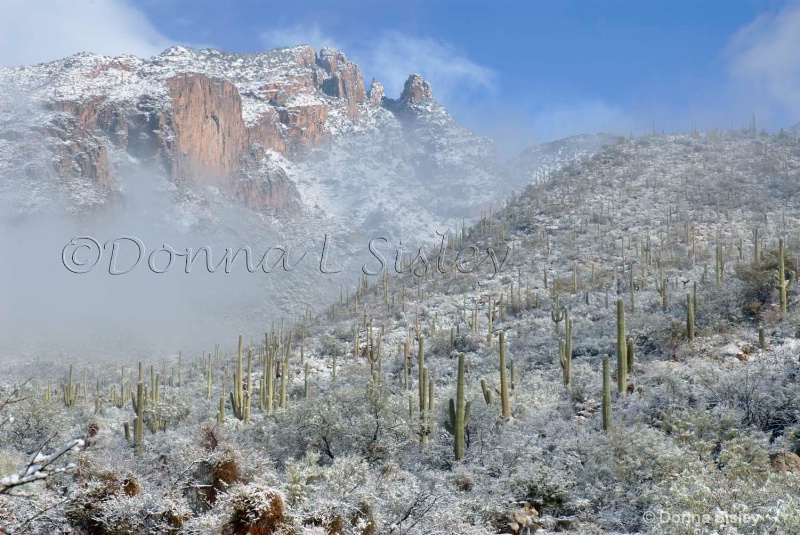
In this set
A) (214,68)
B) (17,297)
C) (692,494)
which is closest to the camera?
(692,494)

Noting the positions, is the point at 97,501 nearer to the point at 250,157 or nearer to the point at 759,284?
the point at 759,284

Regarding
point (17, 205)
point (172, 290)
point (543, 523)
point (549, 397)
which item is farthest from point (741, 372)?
point (17, 205)

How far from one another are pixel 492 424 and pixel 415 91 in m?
152

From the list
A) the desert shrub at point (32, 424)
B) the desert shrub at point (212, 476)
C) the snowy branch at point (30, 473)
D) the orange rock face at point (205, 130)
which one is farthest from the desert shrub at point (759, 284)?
the orange rock face at point (205, 130)

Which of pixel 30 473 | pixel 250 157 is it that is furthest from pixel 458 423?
pixel 250 157

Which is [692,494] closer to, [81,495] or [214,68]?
[81,495]

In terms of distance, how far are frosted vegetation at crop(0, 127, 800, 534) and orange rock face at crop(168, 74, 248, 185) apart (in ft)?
252

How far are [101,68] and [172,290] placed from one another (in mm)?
58160

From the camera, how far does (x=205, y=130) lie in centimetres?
11044

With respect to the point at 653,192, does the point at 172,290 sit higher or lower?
lower

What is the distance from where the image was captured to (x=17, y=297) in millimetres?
67688

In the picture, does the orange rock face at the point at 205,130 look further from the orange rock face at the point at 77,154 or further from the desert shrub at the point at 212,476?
the desert shrub at the point at 212,476

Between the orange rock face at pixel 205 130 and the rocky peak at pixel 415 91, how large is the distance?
52.3 meters

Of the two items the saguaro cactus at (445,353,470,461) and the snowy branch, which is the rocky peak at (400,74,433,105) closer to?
the saguaro cactus at (445,353,470,461)
